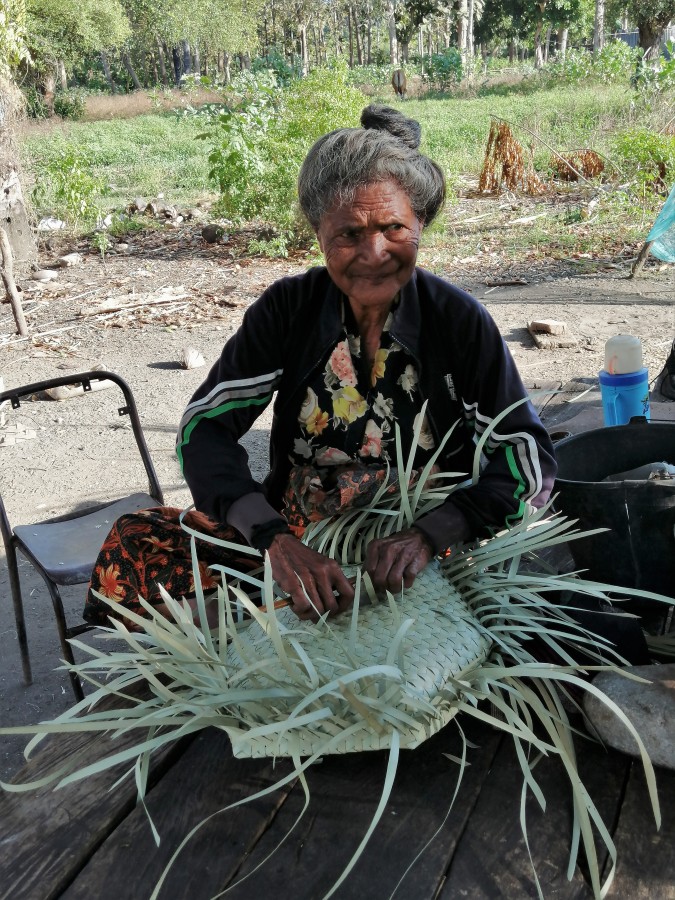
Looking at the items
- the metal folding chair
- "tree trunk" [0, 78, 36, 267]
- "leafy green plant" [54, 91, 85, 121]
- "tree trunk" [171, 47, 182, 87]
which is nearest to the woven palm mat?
the metal folding chair

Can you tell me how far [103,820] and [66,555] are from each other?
127 cm

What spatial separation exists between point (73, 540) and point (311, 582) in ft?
4.12

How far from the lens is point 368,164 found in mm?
1741

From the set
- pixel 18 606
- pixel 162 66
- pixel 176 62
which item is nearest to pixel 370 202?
pixel 18 606

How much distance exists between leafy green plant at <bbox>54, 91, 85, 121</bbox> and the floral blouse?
3029cm

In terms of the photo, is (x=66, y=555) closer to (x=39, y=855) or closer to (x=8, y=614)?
(x=8, y=614)

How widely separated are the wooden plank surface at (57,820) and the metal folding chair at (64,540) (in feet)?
2.64

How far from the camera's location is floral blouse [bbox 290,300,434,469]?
1.94 meters

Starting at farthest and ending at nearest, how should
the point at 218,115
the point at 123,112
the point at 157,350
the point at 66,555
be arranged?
the point at 123,112
the point at 218,115
the point at 157,350
the point at 66,555

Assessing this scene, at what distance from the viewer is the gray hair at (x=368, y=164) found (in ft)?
5.73

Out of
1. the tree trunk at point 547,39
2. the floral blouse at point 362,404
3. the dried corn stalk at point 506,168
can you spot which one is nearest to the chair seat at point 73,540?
the floral blouse at point 362,404

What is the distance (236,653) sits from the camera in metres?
1.42

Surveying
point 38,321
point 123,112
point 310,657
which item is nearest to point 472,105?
point 123,112

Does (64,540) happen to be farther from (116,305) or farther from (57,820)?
(116,305)
